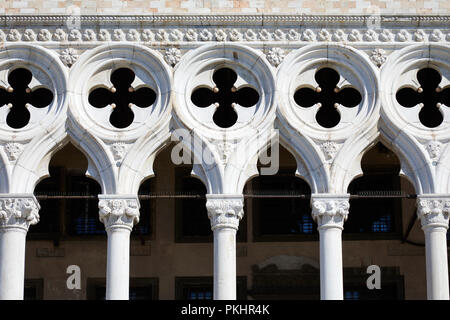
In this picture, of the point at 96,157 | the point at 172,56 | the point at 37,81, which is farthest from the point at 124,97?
the point at 37,81

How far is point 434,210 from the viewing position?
2661 centimetres

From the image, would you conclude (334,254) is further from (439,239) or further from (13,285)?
(13,285)

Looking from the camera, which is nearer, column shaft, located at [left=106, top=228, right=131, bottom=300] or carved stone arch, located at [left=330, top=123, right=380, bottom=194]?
column shaft, located at [left=106, top=228, right=131, bottom=300]

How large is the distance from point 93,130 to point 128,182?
3.50ft

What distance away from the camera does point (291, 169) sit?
3045cm

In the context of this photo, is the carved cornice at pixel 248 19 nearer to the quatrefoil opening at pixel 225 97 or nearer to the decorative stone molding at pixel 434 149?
the quatrefoil opening at pixel 225 97

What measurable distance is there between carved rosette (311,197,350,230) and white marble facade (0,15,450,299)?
0.02m

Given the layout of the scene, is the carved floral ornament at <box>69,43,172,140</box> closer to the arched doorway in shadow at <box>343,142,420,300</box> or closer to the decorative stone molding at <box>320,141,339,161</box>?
the decorative stone molding at <box>320,141,339,161</box>

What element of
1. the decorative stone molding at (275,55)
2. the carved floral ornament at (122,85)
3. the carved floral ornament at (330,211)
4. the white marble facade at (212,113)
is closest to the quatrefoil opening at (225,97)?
the white marble facade at (212,113)

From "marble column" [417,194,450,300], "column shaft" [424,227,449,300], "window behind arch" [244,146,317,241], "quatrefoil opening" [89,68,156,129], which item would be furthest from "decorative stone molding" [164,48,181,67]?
"column shaft" [424,227,449,300]

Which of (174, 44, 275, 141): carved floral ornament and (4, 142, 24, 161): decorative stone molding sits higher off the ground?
(174, 44, 275, 141): carved floral ornament

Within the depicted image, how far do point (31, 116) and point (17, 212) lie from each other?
1746 mm

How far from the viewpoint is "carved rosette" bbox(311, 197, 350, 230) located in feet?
87.2
